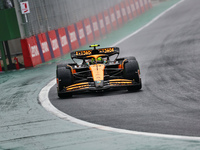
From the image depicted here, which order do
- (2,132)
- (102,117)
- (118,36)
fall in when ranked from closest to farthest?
1. (2,132)
2. (102,117)
3. (118,36)

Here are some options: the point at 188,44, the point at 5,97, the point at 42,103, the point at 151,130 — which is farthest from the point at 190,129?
the point at 188,44

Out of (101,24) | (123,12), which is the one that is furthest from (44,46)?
(123,12)

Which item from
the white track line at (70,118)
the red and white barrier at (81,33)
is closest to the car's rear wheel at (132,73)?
the white track line at (70,118)

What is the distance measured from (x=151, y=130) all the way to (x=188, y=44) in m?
13.8

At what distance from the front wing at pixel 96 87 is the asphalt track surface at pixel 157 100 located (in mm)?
226

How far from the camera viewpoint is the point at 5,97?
13805 millimetres

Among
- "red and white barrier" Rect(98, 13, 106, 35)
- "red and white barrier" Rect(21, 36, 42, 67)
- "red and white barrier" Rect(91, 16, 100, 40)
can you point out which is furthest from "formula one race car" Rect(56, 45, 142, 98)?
"red and white barrier" Rect(98, 13, 106, 35)

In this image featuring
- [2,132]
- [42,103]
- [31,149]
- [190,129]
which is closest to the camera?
[31,149]

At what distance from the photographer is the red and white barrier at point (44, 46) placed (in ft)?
76.0

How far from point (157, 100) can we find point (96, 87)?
1964mm

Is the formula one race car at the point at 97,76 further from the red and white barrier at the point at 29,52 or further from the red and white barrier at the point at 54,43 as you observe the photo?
the red and white barrier at the point at 54,43

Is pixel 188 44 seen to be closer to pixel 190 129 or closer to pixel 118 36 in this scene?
pixel 118 36

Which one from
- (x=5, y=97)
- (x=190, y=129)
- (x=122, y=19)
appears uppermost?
(x=190, y=129)

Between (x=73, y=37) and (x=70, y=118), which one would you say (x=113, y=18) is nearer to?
(x=73, y=37)
